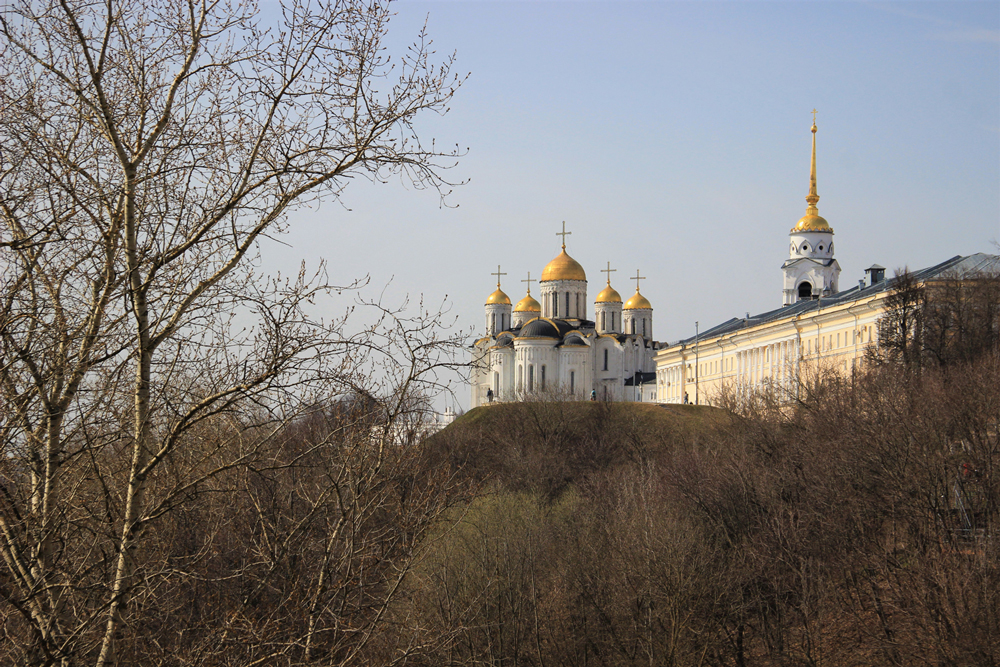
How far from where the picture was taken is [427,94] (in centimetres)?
709

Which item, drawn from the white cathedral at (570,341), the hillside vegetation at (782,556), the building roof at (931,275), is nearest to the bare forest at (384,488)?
the hillside vegetation at (782,556)

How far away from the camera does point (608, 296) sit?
334 ft

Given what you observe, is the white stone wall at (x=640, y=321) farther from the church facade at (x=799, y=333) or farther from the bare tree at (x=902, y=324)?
the bare tree at (x=902, y=324)

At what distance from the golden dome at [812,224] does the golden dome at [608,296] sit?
1609cm

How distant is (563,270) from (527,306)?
15.6 ft

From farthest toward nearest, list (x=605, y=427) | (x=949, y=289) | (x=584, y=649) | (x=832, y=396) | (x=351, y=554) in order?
1. (x=605, y=427)
2. (x=949, y=289)
3. (x=832, y=396)
4. (x=584, y=649)
5. (x=351, y=554)

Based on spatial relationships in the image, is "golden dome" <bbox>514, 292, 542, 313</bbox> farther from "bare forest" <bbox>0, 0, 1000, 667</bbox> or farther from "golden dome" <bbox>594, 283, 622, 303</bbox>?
"bare forest" <bbox>0, 0, 1000, 667</bbox>

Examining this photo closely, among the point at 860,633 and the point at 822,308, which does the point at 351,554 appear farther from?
the point at 822,308

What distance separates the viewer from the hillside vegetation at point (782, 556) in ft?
88.9

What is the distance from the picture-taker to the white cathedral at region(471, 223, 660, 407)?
301 ft

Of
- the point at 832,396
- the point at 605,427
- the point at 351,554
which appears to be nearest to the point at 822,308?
the point at 605,427

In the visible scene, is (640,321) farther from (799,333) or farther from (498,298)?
(799,333)

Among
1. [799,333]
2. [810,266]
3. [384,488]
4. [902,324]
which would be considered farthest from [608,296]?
[384,488]

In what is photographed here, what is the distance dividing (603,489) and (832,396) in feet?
30.3
